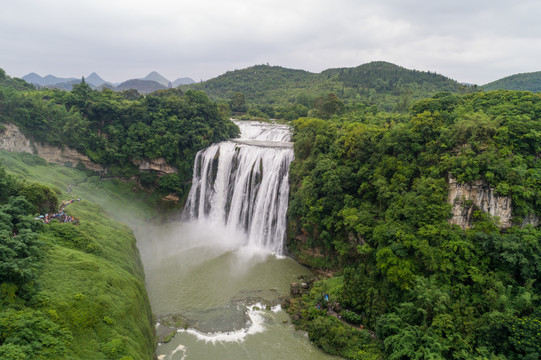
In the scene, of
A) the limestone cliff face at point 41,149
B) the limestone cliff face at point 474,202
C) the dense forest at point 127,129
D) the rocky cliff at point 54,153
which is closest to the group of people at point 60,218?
the dense forest at point 127,129

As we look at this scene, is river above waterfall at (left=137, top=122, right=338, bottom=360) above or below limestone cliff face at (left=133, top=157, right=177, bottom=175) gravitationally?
below

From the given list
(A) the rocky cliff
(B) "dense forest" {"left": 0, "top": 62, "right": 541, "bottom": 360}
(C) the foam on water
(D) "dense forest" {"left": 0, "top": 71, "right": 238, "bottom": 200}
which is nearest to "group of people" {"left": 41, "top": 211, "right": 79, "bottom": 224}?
(B) "dense forest" {"left": 0, "top": 62, "right": 541, "bottom": 360}

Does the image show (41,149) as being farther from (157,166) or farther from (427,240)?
(427,240)

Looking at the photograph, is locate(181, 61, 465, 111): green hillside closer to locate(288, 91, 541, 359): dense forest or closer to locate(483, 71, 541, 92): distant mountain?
locate(483, 71, 541, 92): distant mountain

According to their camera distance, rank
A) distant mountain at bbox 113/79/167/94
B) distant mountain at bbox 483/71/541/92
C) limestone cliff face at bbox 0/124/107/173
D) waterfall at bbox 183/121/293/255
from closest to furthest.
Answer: waterfall at bbox 183/121/293/255 → limestone cliff face at bbox 0/124/107/173 → distant mountain at bbox 483/71/541/92 → distant mountain at bbox 113/79/167/94

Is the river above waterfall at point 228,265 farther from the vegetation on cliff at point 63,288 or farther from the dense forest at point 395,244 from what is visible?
the vegetation on cliff at point 63,288

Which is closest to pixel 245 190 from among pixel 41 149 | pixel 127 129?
pixel 127 129
